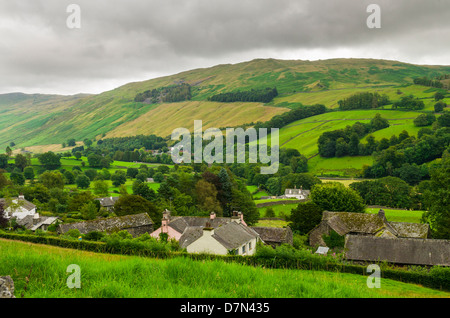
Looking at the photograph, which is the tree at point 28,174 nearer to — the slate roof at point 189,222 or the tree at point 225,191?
the tree at point 225,191

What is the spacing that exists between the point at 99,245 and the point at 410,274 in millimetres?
20010

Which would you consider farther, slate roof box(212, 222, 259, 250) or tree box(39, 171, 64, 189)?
tree box(39, 171, 64, 189)

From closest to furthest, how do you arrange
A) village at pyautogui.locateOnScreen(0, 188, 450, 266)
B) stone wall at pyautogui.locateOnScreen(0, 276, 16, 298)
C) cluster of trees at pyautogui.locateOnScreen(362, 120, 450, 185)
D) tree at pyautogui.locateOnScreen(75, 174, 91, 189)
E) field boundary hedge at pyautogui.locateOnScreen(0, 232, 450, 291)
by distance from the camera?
stone wall at pyautogui.locateOnScreen(0, 276, 16, 298)
field boundary hedge at pyautogui.locateOnScreen(0, 232, 450, 291)
village at pyautogui.locateOnScreen(0, 188, 450, 266)
cluster of trees at pyautogui.locateOnScreen(362, 120, 450, 185)
tree at pyautogui.locateOnScreen(75, 174, 91, 189)

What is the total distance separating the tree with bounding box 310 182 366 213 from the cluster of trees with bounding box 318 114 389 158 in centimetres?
6570

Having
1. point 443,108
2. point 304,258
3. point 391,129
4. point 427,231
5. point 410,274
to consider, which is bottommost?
point 427,231

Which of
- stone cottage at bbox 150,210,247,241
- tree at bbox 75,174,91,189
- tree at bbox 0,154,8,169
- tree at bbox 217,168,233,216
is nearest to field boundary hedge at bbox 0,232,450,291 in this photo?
stone cottage at bbox 150,210,247,241

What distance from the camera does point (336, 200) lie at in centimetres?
5725

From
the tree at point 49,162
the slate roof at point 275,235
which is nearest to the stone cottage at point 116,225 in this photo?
the slate roof at point 275,235

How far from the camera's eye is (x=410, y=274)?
68.4 ft

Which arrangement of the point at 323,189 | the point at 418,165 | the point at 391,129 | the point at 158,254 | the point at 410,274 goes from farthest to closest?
the point at 391,129, the point at 418,165, the point at 323,189, the point at 410,274, the point at 158,254

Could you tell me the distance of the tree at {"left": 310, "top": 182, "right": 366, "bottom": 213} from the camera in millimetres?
57125

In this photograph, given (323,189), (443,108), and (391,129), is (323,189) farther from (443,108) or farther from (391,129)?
(443,108)

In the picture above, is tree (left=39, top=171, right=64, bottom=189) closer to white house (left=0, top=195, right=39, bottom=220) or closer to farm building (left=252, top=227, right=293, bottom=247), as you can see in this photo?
white house (left=0, top=195, right=39, bottom=220)
